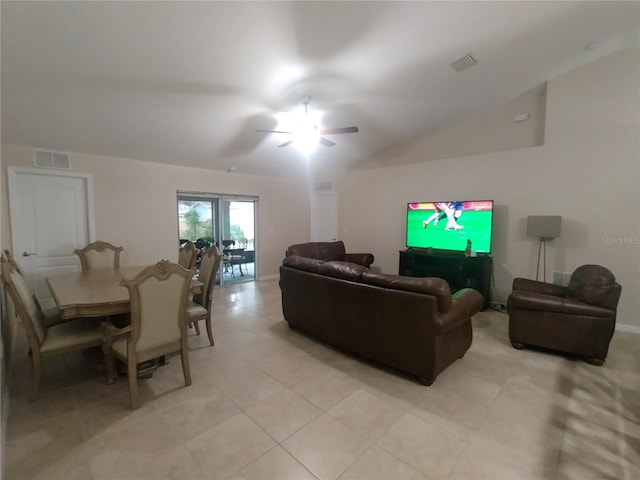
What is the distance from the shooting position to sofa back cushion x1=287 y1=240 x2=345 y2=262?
5.71 meters

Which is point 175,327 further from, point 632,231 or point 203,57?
point 632,231

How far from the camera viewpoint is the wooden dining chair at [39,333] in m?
2.04

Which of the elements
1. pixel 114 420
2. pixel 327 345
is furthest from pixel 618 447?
pixel 114 420

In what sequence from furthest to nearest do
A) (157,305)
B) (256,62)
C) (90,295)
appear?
1. (256,62)
2. (90,295)
3. (157,305)

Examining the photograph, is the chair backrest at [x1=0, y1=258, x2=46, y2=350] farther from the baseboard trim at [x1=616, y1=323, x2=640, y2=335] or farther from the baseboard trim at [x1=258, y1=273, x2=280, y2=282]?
the baseboard trim at [x1=616, y1=323, x2=640, y2=335]

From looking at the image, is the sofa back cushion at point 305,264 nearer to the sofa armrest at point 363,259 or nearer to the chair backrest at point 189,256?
the chair backrest at point 189,256

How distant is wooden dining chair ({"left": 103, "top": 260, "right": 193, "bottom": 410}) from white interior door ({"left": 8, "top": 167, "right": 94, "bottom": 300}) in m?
2.82

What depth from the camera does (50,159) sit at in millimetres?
4004

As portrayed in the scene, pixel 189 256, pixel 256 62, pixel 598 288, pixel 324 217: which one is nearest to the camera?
pixel 598 288

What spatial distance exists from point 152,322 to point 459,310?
249cm

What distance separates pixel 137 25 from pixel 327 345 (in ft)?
11.5

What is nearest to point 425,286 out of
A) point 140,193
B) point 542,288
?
point 542,288

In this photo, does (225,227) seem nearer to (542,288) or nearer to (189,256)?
(189,256)

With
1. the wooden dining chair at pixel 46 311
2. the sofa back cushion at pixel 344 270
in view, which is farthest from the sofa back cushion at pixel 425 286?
the wooden dining chair at pixel 46 311
